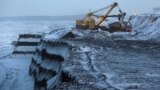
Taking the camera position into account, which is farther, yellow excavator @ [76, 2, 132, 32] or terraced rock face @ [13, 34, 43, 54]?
yellow excavator @ [76, 2, 132, 32]

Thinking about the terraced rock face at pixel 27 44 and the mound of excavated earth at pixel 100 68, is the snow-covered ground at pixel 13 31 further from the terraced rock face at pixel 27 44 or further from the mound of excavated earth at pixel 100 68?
the mound of excavated earth at pixel 100 68

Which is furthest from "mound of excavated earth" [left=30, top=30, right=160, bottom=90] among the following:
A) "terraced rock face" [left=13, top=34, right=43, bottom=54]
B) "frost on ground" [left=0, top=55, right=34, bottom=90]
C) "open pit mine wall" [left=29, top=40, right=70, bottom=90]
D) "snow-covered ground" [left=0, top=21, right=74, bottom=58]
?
"snow-covered ground" [left=0, top=21, right=74, bottom=58]

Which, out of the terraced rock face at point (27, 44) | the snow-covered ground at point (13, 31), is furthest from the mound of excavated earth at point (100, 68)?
the snow-covered ground at point (13, 31)

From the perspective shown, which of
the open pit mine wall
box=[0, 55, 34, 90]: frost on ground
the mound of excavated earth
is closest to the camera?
the mound of excavated earth

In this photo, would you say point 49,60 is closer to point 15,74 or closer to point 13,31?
point 15,74

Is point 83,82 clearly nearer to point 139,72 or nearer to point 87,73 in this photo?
point 87,73

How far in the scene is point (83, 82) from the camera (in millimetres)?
17531

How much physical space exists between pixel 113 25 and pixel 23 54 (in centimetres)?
1689

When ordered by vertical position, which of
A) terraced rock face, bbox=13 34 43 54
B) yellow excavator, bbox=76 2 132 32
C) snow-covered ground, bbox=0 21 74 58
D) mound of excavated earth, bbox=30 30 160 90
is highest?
mound of excavated earth, bbox=30 30 160 90

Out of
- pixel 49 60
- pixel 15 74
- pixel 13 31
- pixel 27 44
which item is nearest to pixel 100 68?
pixel 49 60

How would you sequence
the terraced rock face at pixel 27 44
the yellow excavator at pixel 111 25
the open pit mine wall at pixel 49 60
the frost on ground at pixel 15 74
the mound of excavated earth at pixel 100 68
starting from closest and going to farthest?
the mound of excavated earth at pixel 100 68 → the open pit mine wall at pixel 49 60 → the frost on ground at pixel 15 74 → the terraced rock face at pixel 27 44 → the yellow excavator at pixel 111 25

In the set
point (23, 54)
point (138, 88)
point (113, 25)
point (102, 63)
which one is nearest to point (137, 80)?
point (138, 88)

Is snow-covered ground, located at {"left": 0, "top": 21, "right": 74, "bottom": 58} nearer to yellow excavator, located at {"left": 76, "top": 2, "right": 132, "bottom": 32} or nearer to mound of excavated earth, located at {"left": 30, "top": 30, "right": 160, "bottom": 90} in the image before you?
yellow excavator, located at {"left": 76, "top": 2, "right": 132, "bottom": 32}

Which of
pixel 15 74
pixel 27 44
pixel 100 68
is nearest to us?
pixel 100 68
